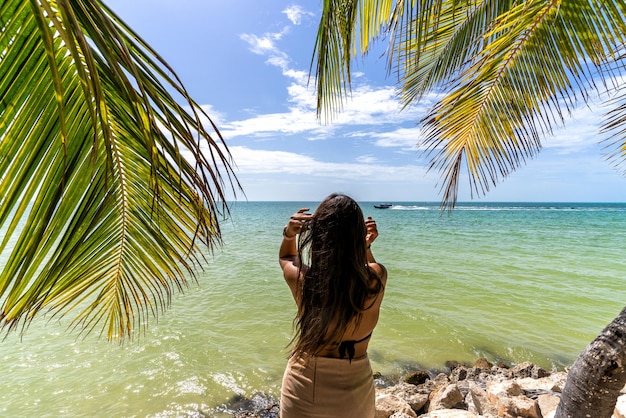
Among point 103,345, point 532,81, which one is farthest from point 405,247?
point 532,81

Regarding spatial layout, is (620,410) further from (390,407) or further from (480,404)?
(390,407)

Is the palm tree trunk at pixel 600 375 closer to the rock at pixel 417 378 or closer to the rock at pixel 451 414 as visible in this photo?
the rock at pixel 451 414

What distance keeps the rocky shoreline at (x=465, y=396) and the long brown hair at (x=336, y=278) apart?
9.03ft

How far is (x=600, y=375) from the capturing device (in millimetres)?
1794

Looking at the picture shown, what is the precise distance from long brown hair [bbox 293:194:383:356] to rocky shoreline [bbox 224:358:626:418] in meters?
2.75

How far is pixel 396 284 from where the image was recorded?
10.4 m

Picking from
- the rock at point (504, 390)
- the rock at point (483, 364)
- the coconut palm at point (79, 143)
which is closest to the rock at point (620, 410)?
the rock at point (504, 390)

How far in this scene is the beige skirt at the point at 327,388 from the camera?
61.3 inches

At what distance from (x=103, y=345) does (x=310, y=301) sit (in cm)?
647

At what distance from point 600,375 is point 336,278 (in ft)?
5.17

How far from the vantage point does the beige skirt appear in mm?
1558

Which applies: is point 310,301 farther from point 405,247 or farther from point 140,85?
point 405,247

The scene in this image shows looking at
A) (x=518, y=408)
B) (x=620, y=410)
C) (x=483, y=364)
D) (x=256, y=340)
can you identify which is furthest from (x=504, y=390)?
(x=256, y=340)

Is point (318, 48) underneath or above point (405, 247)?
above
